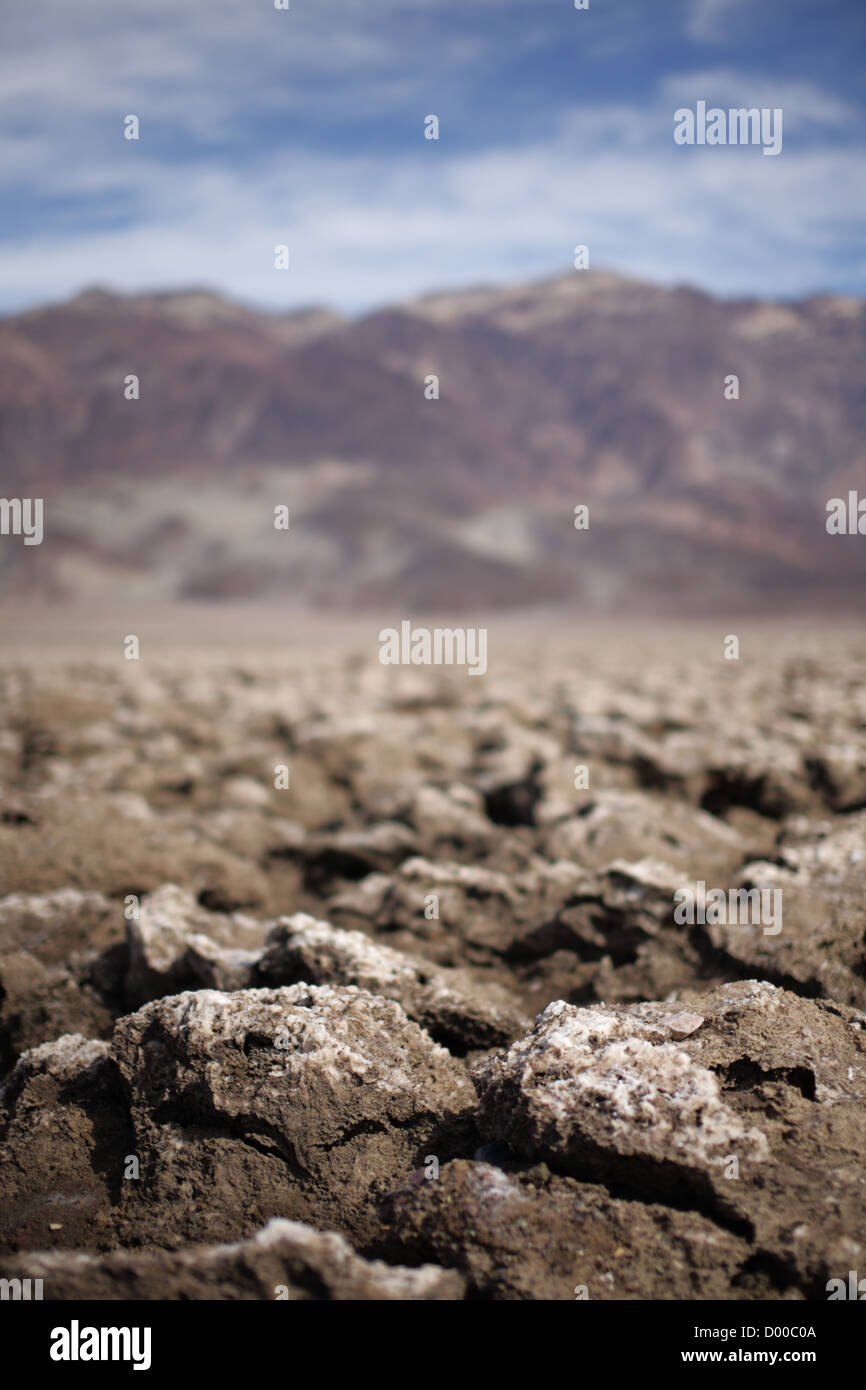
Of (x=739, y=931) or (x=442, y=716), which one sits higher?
(x=442, y=716)

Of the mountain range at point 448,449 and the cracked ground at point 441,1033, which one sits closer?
the cracked ground at point 441,1033

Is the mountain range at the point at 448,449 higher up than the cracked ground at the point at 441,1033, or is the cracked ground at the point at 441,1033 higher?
the mountain range at the point at 448,449

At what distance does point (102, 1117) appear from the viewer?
98.3 inches

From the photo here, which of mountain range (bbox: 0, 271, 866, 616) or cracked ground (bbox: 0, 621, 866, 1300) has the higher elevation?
mountain range (bbox: 0, 271, 866, 616)

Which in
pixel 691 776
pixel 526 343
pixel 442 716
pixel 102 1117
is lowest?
pixel 102 1117

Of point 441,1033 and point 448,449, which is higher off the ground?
point 448,449

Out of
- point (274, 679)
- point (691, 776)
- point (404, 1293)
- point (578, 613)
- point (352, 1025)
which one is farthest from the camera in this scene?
point (578, 613)

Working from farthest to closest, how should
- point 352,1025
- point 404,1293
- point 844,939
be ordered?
point 844,939 < point 352,1025 < point 404,1293

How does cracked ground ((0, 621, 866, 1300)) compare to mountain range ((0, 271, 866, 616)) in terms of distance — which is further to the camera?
mountain range ((0, 271, 866, 616))

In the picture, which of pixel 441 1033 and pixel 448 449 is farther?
pixel 448 449

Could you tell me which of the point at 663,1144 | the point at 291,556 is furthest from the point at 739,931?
the point at 291,556

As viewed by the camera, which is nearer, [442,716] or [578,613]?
[442,716]
